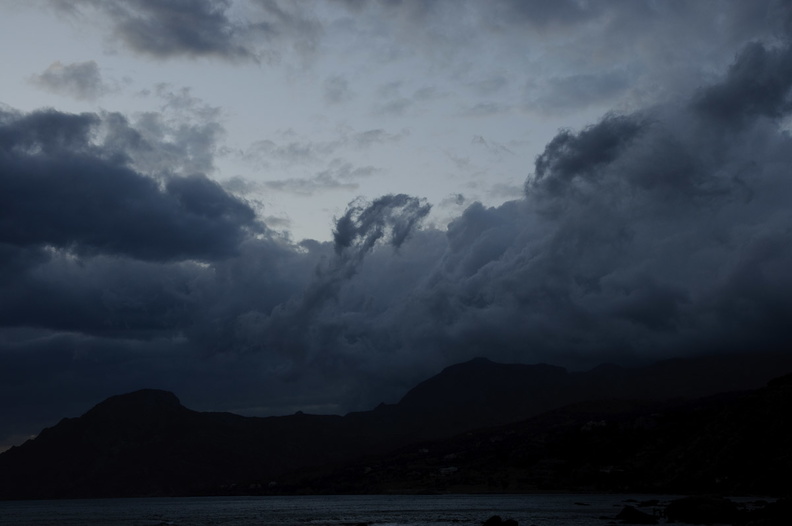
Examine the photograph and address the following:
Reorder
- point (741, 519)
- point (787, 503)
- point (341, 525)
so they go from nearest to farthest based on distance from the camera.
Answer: point (787, 503) → point (741, 519) → point (341, 525)

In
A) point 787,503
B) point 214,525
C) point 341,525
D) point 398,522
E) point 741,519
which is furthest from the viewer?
point 214,525

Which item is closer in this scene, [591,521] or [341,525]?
[591,521]

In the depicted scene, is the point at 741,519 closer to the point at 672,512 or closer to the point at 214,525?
the point at 672,512

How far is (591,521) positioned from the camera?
525ft

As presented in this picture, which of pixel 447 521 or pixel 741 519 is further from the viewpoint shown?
pixel 447 521

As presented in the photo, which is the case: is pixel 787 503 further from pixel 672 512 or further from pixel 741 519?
pixel 672 512

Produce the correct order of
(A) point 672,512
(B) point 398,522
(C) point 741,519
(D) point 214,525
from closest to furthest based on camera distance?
(C) point 741,519 → (A) point 672,512 → (B) point 398,522 → (D) point 214,525

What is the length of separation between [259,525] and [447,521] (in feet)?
156

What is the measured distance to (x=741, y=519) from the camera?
135375mm

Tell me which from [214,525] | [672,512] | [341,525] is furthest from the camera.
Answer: [214,525]

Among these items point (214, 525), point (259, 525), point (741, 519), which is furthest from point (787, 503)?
point (214, 525)

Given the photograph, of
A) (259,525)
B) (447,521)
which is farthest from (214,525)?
(447,521)

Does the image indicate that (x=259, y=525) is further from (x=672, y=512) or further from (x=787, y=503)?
(x=787, y=503)

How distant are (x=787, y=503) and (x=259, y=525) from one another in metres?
129
